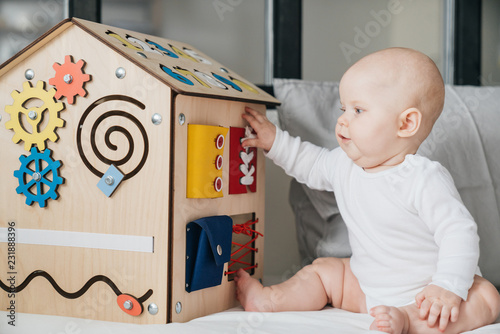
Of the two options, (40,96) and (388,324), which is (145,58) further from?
(388,324)

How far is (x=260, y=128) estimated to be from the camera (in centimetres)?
119

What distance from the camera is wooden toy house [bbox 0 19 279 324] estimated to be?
3.12 ft

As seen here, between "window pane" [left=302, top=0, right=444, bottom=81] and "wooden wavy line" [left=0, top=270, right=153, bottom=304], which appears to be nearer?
"wooden wavy line" [left=0, top=270, right=153, bottom=304]

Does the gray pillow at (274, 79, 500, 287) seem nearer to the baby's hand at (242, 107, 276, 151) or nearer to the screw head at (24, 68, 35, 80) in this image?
the baby's hand at (242, 107, 276, 151)

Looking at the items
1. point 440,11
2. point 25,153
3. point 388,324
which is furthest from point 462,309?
point 440,11

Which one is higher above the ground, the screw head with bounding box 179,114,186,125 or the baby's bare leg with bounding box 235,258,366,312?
the screw head with bounding box 179,114,186,125

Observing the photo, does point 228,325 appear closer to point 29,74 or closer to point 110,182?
point 110,182

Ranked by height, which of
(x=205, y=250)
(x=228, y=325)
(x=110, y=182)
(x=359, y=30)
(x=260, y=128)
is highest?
(x=359, y=30)

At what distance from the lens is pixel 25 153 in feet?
3.43

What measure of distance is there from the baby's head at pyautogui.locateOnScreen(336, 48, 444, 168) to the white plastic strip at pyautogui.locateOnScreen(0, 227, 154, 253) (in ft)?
1.48

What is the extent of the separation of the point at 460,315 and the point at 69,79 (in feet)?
2.69

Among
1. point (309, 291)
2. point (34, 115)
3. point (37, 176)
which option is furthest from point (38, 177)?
point (309, 291)

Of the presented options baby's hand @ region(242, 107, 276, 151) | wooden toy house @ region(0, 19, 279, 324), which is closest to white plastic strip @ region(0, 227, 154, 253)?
wooden toy house @ region(0, 19, 279, 324)

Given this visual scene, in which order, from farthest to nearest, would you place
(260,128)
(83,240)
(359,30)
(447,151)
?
(359,30) → (447,151) → (260,128) → (83,240)
